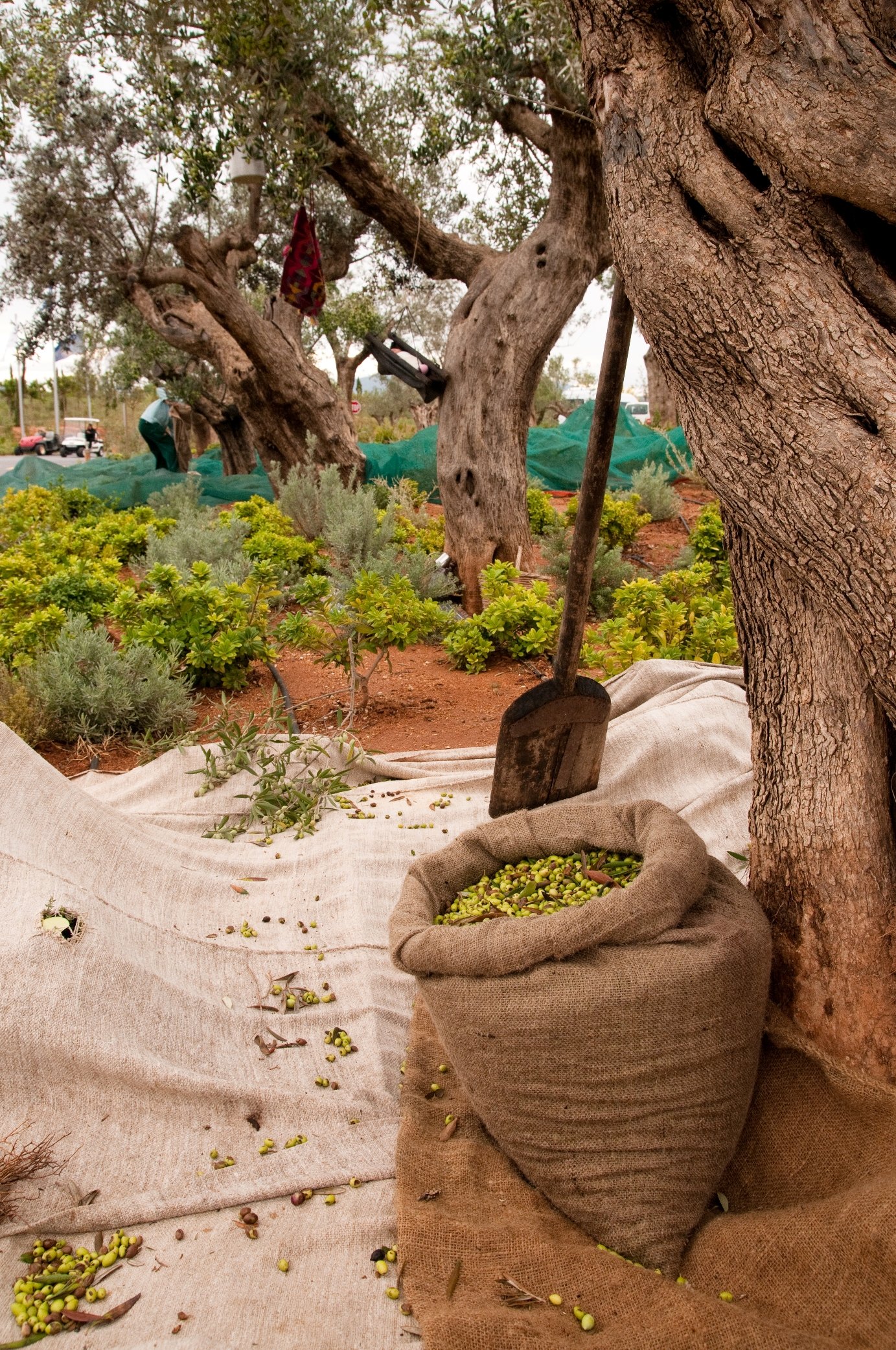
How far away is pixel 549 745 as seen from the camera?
3225 millimetres

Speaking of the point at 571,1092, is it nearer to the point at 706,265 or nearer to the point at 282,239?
the point at 706,265

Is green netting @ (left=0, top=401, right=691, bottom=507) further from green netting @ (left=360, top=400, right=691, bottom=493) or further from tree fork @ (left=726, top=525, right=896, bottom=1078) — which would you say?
tree fork @ (left=726, top=525, right=896, bottom=1078)

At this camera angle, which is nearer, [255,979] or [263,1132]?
[263,1132]

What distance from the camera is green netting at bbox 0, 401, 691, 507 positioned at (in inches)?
445

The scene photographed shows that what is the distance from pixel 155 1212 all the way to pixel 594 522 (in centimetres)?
215

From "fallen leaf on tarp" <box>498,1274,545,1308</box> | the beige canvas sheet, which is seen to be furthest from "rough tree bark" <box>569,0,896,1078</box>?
the beige canvas sheet

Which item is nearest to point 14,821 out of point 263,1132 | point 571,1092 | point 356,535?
point 263,1132

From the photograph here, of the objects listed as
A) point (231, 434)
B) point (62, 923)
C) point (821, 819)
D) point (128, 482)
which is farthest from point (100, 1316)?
point (231, 434)

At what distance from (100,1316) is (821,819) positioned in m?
1.70

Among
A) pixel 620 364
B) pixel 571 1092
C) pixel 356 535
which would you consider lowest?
pixel 571 1092

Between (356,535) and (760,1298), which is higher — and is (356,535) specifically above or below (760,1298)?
above

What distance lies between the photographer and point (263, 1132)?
2.20 metres

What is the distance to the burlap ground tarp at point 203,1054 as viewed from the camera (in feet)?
5.96

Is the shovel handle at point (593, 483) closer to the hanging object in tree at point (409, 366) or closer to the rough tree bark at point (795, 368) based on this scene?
the rough tree bark at point (795, 368)
